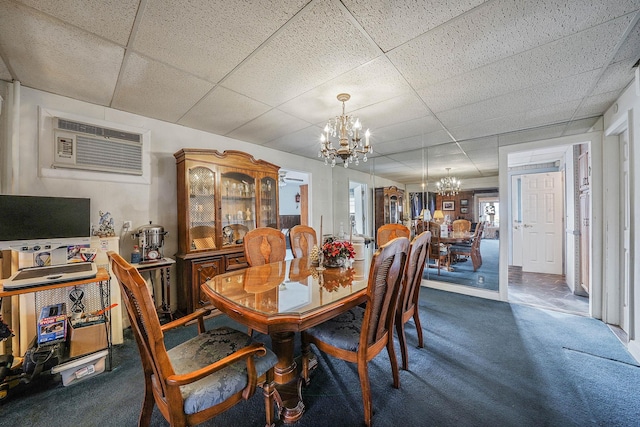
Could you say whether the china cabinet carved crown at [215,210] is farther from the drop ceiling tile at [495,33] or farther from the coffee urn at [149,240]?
the drop ceiling tile at [495,33]

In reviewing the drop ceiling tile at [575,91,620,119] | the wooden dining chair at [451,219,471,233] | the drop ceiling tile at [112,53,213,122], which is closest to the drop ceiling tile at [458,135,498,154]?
the drop ceiling tile at [575,91,620,119]

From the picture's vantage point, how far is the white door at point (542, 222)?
15.3ft

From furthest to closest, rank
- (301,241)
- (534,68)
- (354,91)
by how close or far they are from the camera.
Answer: (301,241)
(354,91)
(534,68)

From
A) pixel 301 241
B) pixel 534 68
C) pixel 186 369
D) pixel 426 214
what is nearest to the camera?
pixel 186 369

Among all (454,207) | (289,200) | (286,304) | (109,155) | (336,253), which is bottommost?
(286,304)

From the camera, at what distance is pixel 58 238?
200 cm

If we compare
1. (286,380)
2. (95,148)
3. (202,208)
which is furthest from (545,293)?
(95,148)

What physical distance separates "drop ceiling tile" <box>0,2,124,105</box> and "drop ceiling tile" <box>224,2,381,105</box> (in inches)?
34.4

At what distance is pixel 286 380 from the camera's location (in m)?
1.43

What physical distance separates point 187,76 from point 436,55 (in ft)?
6.47

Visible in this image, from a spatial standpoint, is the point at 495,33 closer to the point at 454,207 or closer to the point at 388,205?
the point at 454,207

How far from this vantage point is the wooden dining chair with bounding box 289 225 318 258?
115 inches

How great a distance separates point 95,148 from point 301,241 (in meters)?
2.39

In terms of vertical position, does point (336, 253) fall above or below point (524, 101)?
below
